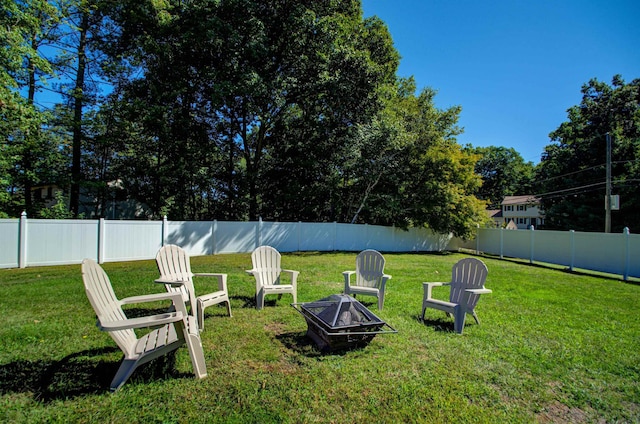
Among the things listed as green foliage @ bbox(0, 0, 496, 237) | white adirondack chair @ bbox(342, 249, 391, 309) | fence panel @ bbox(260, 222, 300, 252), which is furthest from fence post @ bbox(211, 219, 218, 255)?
white adirondack chair @ bbox(342, 249, 391, 309)

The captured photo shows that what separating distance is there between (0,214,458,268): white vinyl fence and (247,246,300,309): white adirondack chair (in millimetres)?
6739

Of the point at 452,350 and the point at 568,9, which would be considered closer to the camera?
the point at 452,350

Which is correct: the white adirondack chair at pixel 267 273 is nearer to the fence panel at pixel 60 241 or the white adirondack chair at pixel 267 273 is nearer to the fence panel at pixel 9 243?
the fence panel at pixel 60 241

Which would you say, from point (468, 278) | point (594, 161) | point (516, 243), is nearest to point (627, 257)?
point (516, 243)

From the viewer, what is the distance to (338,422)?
7.34 ft

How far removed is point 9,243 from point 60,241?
3.35 ft

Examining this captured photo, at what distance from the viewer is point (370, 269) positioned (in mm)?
5621

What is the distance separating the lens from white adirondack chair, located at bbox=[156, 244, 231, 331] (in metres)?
4.03

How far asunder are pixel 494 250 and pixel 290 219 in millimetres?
11173

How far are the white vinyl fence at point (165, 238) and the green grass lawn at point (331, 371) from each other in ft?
13.8

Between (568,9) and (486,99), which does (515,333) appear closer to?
(568,9)

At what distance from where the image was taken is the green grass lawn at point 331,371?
2.36m

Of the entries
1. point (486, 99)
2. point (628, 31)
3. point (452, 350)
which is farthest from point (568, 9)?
point (452, 350)

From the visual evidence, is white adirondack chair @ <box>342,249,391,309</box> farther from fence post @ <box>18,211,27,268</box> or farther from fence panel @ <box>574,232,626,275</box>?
fence panel @ <box>574,232,626,275</box>
